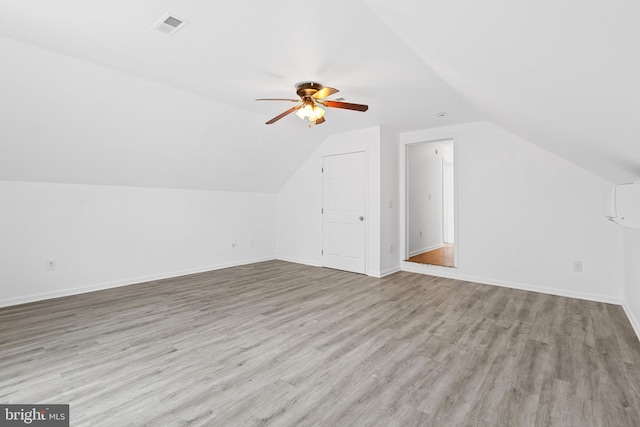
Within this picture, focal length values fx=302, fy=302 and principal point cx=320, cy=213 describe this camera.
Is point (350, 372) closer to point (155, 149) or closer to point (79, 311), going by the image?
point (79, 311)

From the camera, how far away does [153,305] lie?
353 centimetres

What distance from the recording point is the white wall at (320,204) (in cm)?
494

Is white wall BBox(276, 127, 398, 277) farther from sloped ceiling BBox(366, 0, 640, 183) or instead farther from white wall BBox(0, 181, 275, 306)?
sloped ceiling BBox(366, 0, 640, 183)

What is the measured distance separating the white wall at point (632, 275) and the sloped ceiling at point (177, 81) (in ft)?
7.40

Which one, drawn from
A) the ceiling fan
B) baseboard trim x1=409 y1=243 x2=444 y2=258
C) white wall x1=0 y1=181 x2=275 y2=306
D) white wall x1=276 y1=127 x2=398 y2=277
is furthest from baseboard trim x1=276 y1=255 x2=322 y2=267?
the ceiling fan

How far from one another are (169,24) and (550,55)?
2.34 meters

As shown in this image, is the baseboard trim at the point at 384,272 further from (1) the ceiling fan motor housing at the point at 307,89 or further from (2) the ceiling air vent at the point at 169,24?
(2) the ceiling air vent at the point at 169,24

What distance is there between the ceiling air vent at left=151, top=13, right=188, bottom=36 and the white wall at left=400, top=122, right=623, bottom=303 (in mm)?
4057

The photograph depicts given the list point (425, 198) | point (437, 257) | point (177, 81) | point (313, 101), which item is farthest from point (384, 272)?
point (177, 81)

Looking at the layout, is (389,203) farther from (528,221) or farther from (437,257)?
(528,221)

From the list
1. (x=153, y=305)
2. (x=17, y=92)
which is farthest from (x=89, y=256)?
(x=17, y=92)

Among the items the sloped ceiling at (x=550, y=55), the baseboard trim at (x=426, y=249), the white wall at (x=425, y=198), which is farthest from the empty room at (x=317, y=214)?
the white wall at (x=425, y=198)

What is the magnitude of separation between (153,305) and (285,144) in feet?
10.5

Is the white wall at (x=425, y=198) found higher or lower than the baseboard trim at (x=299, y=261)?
higher
